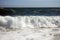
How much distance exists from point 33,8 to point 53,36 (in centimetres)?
523

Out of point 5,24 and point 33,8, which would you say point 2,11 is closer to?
point 33,8

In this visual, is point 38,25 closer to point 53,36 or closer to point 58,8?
point 53,36

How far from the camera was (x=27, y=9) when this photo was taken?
8.55 meters

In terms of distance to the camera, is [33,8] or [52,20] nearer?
[52,20]

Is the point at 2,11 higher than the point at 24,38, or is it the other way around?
the point at 2,11

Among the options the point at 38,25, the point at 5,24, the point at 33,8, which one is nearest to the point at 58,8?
the point at 33,8

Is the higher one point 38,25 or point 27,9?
point 27,9

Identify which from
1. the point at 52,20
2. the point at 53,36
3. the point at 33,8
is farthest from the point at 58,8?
the point at 53,36

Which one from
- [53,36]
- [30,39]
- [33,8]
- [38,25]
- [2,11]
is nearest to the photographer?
[30,39]

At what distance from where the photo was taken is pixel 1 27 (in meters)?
5.05

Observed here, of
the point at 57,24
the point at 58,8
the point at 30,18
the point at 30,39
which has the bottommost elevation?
the point at 30,39

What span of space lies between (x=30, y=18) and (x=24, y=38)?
8.37ft

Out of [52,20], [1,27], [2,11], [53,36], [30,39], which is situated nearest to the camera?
[30,39]

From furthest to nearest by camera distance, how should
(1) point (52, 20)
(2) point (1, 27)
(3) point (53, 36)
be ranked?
(1) point (52, 20) → (2) point (1, 27) → (3) point (53, 36)
